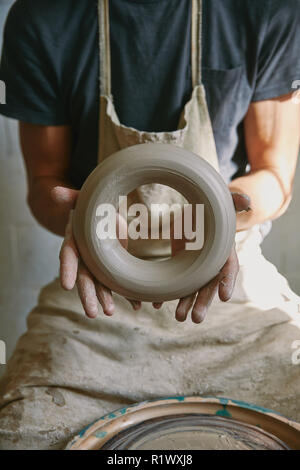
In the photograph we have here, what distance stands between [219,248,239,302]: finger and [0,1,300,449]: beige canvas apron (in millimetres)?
163

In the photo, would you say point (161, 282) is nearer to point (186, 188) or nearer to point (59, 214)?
point (186, 188)

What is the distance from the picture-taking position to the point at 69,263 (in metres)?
0.76

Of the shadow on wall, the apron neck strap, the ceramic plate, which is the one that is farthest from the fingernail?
the shadow on wall

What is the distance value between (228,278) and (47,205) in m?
0.51

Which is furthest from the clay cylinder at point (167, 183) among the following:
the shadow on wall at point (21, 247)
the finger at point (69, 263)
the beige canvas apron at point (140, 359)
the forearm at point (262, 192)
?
the shadow on wall at point (21, 247)

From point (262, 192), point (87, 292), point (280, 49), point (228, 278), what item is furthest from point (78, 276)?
point (280, 49)

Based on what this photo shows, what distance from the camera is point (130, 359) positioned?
0.88 m

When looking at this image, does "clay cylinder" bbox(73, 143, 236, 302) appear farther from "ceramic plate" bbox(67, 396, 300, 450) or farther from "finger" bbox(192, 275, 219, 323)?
"ceramic plate" bbox(67, 396, 300, 450)

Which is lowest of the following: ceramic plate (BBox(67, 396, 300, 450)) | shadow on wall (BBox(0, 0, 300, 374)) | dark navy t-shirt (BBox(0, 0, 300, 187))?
shadow on wall (BBox(0, 0, 300, 374))

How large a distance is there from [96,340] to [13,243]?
2.58 feet

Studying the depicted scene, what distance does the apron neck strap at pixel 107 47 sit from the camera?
3.48ft

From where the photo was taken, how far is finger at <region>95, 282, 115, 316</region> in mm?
771

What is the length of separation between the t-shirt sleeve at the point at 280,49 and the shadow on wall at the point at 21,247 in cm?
43

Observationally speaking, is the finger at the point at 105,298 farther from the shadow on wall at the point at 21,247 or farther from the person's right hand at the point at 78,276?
the shadow on wall at the point at 21,247
